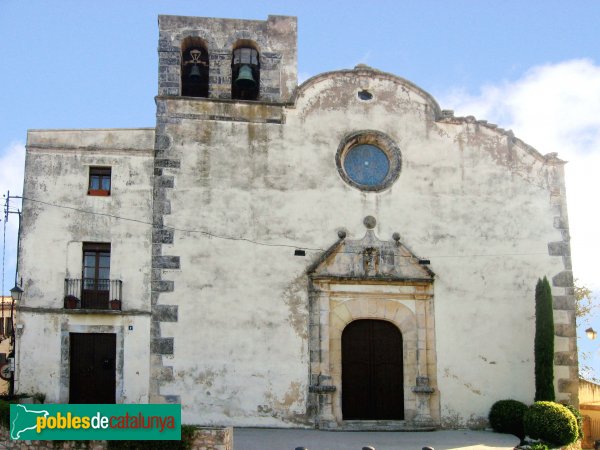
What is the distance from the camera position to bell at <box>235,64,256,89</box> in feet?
67.5

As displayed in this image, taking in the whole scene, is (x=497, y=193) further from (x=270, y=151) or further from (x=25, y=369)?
(x=25, y=369)

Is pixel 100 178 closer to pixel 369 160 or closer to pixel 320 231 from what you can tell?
pixel 320 231

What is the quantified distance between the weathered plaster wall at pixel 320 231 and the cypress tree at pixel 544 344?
652mm

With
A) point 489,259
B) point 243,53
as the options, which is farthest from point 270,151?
point 489,259

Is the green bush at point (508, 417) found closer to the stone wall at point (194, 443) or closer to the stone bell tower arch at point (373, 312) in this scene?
the stone bell tower arch at point (373, 312)

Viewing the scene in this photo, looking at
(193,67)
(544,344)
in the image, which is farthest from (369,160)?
(544,344)

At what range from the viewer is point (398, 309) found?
19.7 metres

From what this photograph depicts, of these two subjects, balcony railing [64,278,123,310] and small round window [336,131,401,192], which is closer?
balcony railing [64,278,123,310]

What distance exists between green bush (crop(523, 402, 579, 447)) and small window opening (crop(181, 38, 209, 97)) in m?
10.0

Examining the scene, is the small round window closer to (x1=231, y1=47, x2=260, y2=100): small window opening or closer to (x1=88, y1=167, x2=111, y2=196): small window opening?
(x1=231, y1=47, x2=260, y2=100): small window opening

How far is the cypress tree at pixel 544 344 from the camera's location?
62.2 feet

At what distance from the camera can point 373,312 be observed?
19.6 m

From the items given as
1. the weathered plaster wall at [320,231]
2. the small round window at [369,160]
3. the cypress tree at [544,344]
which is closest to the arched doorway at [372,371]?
the weathered plaster wall at [320,231]

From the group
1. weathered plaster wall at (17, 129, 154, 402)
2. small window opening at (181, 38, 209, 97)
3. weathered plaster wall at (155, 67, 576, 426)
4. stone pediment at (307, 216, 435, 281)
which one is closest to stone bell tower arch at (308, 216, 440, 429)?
stone pediment at (307, 216, 435, 281)
